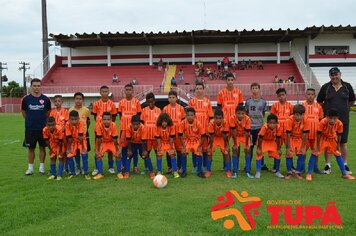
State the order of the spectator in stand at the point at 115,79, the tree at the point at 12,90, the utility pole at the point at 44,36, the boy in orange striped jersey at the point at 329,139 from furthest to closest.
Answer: the tree at the point at 12,90, the utility pole at the point at 44,36, the spectator in stand at the point at 115,79, the boy in orange striped jersey at the point at 329,139

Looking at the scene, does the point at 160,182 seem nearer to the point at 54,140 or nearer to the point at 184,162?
the point at 184,162

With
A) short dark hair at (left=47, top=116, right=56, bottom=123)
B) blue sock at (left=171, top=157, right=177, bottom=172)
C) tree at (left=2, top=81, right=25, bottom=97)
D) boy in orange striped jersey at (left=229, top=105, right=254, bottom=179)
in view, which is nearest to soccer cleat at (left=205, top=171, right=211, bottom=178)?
boy in orange striped jersey at (left=229, top=105, right=254, bottom=179)

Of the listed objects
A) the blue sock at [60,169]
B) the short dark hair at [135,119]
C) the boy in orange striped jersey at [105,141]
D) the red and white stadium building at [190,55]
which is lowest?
the blue sock at [60,169]

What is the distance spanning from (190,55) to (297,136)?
25.9 meters

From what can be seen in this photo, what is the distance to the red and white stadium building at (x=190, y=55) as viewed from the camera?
94.3 ft

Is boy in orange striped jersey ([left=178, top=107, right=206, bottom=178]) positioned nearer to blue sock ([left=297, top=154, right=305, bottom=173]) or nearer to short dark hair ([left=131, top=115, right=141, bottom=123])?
short dark hair ([left=131, top=115, right=141, bottom=123])

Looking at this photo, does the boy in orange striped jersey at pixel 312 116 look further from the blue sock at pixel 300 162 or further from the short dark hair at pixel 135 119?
the short dark hair at pixel 135 119

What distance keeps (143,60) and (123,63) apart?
1756 millimetres

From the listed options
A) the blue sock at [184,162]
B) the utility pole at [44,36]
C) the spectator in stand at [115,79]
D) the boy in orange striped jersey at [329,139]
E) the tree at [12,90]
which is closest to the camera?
the boy in orange striped jersey at [329,139]

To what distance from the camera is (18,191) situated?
5.61 m

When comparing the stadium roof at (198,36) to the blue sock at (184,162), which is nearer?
the blue sock at (184,162)

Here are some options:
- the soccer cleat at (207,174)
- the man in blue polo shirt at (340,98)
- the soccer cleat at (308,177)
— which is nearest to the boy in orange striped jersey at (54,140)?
the soccer cleat at (207,174)

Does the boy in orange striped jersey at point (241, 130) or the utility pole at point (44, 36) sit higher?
the utility pole at point (44, 36)

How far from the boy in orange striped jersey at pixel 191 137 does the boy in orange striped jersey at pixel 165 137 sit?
0.16 metres
